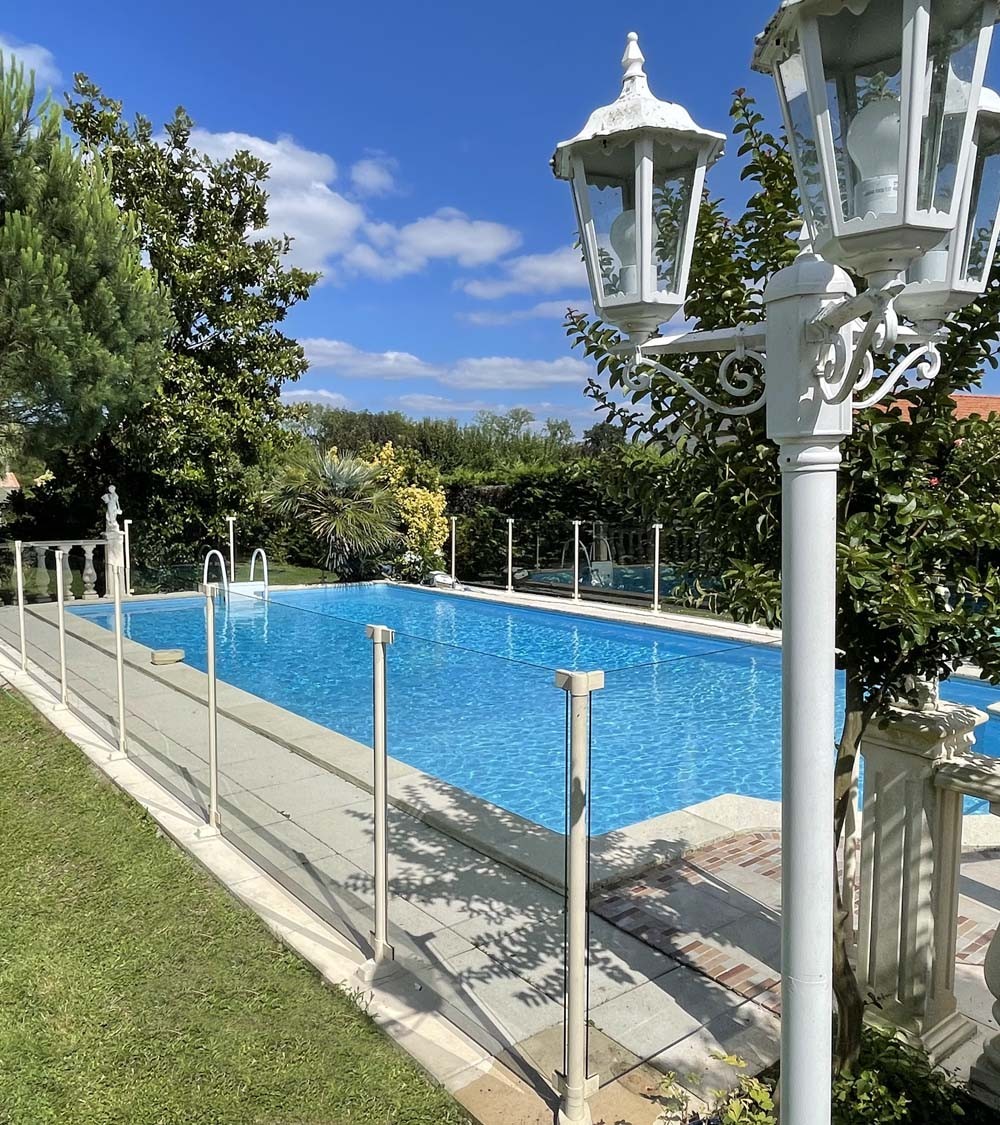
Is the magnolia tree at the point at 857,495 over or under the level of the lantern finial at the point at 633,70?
under

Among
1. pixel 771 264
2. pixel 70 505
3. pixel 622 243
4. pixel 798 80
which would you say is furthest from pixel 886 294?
pixel 70 505

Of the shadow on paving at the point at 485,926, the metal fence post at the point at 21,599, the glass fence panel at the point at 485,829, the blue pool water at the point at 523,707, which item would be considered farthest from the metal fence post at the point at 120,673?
the metal fence post at the point at 21,599

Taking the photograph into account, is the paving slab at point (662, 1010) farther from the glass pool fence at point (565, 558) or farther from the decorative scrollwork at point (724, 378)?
the glass pool fence at point (565, 558)

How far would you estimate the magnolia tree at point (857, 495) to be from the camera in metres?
2.28

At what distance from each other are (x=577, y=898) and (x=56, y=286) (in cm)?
1208

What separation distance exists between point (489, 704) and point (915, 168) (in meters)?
2.57

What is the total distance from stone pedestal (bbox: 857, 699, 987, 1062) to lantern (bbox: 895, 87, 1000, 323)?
1556mm

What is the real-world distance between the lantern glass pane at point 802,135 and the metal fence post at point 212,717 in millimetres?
4615

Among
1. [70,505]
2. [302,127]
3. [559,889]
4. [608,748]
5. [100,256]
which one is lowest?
[559,889]

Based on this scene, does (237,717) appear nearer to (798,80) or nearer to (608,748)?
(608,748)

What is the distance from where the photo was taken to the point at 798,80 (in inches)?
59.4

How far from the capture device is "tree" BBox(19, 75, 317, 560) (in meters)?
17.4

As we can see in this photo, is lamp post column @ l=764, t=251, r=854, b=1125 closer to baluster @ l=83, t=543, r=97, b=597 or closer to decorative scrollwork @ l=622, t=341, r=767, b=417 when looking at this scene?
decorative scrollwork @ l=622, t=341, r=767, b=417

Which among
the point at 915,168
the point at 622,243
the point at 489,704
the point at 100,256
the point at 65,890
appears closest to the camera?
the point at 915,168
